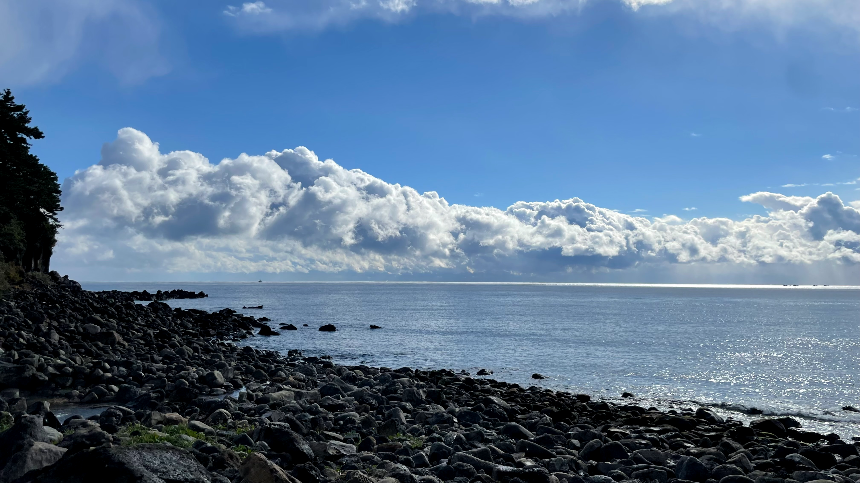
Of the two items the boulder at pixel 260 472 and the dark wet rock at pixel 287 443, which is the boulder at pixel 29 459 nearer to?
the boulder at pixel 260 472

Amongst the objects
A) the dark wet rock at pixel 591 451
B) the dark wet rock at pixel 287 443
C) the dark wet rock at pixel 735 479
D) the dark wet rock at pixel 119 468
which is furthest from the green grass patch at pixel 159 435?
the dark wet rock at pixel 735 479

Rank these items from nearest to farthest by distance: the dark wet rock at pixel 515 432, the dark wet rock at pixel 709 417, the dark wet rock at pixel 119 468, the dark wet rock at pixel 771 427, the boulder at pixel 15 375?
1. the dark wet rock at pixel 119 468
2. the dark wet rock at pixel 515 432
3. the boulder at pixel 15 375
4. the dark wet rock at pixel 771 427
5. the dark wet rock at pixel 709 417

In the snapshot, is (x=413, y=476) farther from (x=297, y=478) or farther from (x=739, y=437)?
(x=739, y=437)

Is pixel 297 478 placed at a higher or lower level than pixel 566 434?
higher

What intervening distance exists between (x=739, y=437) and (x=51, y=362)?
21.0 metres

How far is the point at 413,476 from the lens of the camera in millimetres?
9719

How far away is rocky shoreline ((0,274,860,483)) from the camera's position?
814cm

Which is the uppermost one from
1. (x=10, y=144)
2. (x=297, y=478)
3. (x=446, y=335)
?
(x=10, y=144)

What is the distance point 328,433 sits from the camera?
12.4 m

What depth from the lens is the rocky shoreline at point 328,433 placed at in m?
8.14

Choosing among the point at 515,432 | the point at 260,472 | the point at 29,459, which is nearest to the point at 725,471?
the point at 515,432

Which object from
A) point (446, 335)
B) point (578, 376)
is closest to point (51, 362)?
point (578, 376)

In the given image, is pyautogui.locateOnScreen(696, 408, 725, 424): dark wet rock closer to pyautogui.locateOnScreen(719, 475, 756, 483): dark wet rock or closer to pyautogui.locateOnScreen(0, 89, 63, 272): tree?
pyautogui.locateOnScreen(719, 475, 756, 483): dark wet rock

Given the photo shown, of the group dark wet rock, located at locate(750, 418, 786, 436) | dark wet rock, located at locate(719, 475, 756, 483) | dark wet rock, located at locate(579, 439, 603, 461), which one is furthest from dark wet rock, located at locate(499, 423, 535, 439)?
dark wet rock, located at locate(750, 418, 786, 436)
